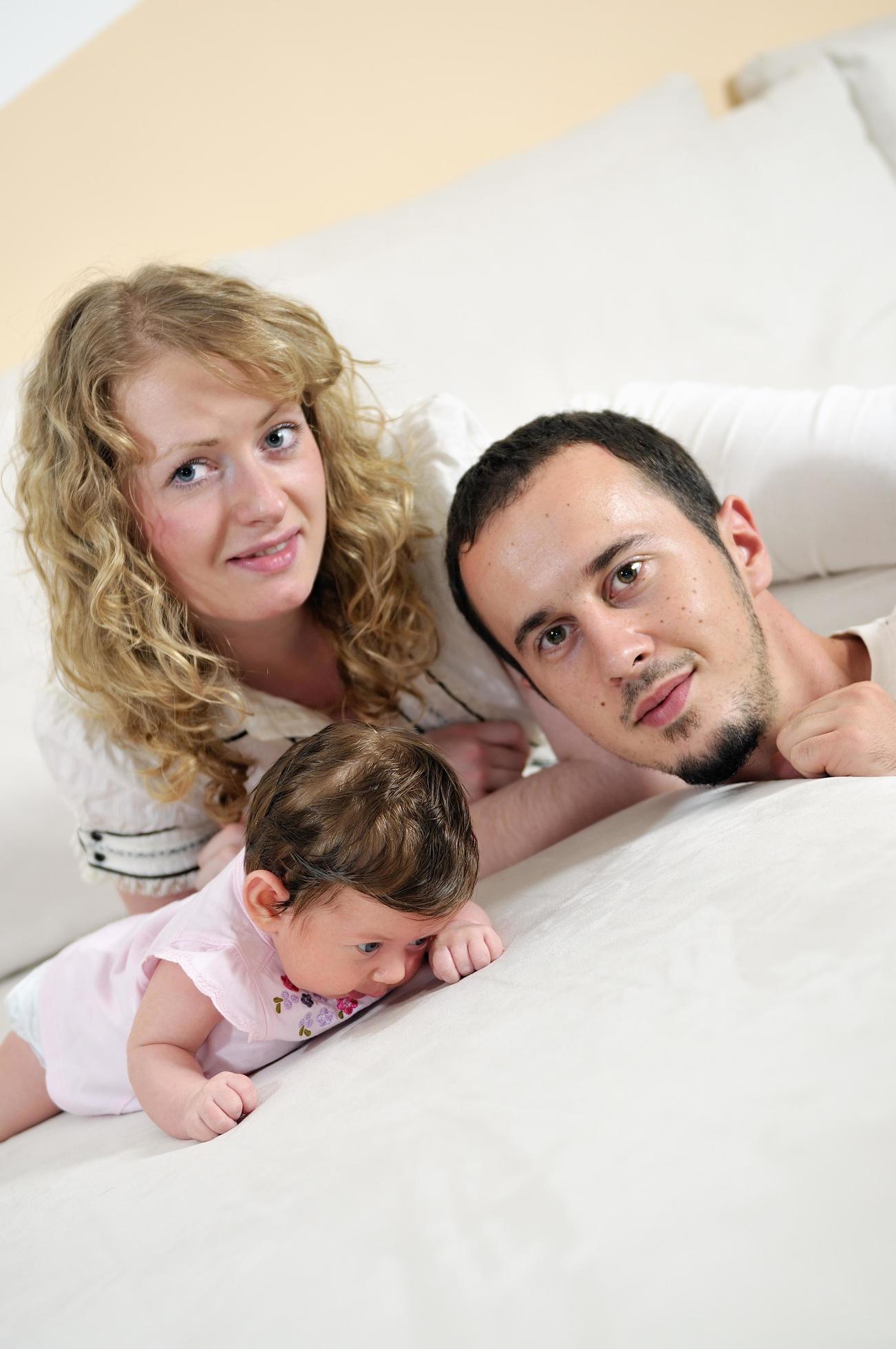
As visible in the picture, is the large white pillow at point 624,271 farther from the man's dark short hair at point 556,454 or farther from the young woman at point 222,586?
the man's dark short hair at point 556,454

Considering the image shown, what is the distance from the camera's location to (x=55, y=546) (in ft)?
4.40

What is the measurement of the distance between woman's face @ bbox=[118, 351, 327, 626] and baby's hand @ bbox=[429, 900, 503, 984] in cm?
46

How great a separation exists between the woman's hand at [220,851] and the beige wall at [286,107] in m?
1.04

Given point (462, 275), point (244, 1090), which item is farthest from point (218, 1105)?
point (462, 275)

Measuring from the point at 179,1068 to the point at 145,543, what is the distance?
58 cm

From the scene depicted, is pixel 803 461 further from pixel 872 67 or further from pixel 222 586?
pixel 872 67

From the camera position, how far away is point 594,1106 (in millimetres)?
A: 594

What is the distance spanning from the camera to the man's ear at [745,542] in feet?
4.20

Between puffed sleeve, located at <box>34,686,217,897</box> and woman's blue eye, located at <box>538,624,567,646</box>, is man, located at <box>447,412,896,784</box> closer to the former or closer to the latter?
woman's blue eye, located at <box>538,624,567,646</box>

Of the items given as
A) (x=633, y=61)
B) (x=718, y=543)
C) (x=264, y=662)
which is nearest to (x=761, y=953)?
(x=718, y=543)

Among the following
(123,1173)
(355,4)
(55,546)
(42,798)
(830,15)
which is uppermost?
(355,4)

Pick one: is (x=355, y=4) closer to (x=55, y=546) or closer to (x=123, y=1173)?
(x=55, y=546)

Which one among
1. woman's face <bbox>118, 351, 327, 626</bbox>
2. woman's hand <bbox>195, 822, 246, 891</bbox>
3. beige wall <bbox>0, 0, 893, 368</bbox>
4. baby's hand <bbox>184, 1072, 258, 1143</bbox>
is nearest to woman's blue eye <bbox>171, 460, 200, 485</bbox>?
woman's face <bbox>118, 351, 327, 626</bbox>

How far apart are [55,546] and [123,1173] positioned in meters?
0.72
